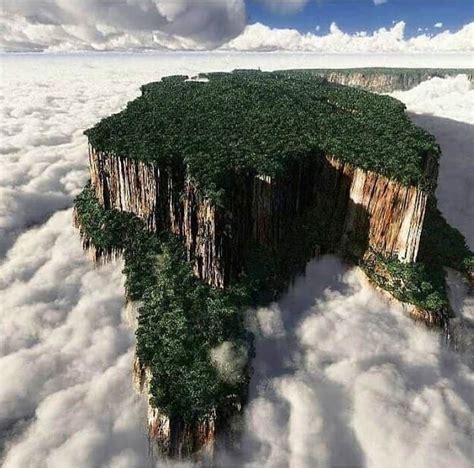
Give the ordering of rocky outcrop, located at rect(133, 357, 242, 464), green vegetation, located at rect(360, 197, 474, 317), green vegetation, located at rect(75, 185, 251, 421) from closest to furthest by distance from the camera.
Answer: rocky outcrop, located at rect(133, 357, 242, 464), green vegetation, located at rect(75, 185, 251, 421), green vegetation, located at rect(360, 197, 474, 317)

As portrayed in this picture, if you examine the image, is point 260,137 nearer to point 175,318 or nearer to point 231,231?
point 231,231

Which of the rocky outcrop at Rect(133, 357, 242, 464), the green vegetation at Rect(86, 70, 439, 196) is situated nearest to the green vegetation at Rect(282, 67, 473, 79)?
the green vegetation at Rect(86, 70, 439, 196)

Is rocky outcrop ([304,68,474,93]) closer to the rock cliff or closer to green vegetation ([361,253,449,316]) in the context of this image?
the rock cliff

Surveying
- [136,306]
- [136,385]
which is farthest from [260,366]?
[136,306]

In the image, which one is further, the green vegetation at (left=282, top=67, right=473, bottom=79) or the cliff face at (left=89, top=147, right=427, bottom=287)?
the green vegetation at (left=282, top=67, right=473, bottom=79)

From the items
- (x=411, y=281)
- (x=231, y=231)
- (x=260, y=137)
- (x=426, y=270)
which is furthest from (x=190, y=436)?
(x=260, y=137)

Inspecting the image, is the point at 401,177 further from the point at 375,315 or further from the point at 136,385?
the point at 136,385
